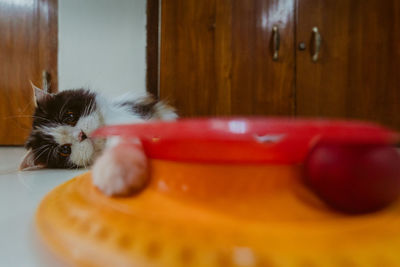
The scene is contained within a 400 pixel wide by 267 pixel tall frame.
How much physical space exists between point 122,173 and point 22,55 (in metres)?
2.48

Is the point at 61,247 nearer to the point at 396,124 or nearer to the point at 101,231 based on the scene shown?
the point at 101,231

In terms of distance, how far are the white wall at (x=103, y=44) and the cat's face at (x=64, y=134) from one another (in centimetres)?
103

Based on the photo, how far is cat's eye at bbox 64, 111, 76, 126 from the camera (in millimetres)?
1103

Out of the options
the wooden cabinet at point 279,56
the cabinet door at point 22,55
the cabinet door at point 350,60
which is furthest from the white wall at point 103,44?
the cabinet door at point 350,60

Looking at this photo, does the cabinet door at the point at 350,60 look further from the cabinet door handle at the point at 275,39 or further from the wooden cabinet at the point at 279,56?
the cabinet door handle at the point at 275,39

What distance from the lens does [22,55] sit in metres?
2.26

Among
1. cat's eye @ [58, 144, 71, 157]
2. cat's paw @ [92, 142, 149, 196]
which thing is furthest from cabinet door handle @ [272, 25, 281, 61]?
cat's paw @ [92, 142, 149, 196]

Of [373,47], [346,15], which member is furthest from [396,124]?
[346,15]

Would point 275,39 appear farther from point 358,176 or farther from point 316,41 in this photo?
point 358,176

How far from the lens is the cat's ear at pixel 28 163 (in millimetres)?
1113

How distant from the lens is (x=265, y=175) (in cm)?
32

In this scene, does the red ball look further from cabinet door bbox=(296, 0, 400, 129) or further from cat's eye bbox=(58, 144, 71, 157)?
cabinet door bbox=(296, 0, 400, 129)

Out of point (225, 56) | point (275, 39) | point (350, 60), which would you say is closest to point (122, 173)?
point (225, 56)

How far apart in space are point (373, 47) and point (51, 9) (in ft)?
8.42
